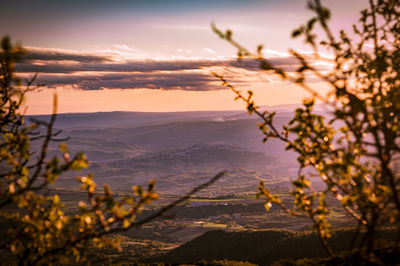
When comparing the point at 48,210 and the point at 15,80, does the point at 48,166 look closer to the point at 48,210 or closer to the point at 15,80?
the point at 48,210

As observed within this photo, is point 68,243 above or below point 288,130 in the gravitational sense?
below

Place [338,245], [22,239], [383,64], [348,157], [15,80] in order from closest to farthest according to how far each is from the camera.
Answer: [348,157], [22,239], [383,64], [15,80], [338,245]

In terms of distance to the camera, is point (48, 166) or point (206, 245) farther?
point (206, 245)

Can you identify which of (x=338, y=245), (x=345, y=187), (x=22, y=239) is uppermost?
(x=345, y=187)

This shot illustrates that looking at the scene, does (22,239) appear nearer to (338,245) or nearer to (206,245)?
(338,245)

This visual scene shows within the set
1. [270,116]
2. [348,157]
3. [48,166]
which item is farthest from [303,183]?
[48,166]

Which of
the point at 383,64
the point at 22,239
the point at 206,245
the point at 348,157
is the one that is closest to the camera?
the point at 348,157

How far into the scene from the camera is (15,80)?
11398mm

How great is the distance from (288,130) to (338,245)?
66767mm

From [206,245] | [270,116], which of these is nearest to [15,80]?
[270,116]

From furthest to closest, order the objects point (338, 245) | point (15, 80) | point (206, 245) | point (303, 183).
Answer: point (206, 245) → point (338, 245) → point (15, 80) → point (303, 183)

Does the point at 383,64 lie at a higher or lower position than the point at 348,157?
higher

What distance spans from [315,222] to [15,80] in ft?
33.9

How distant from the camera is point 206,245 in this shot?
440ft
